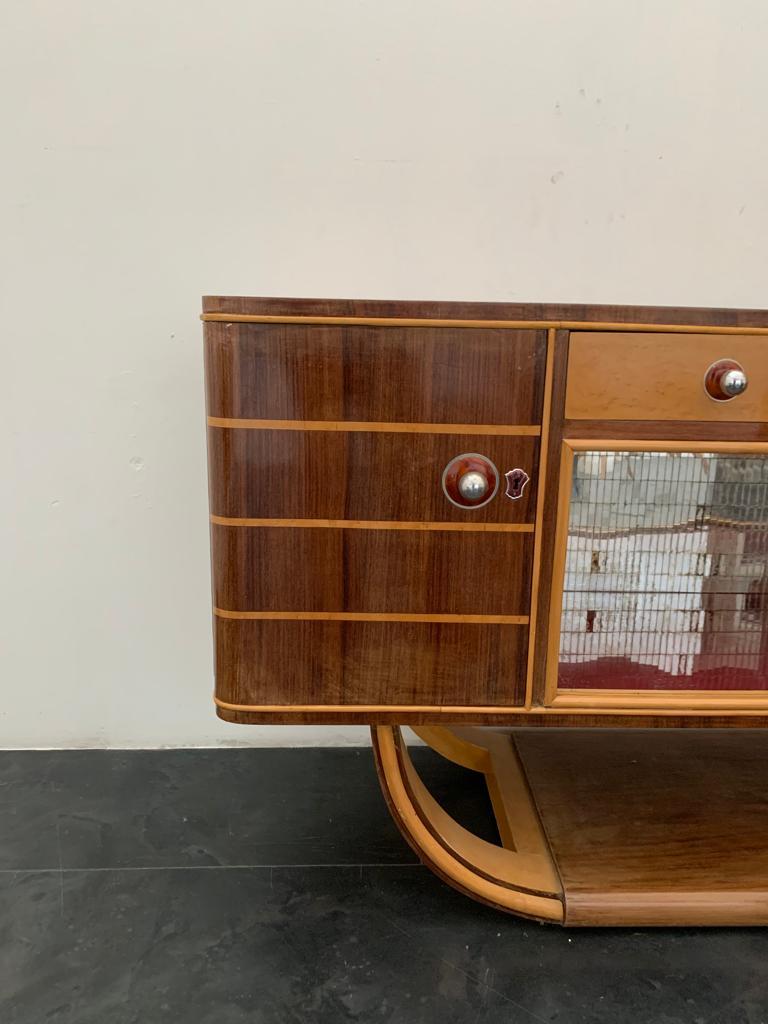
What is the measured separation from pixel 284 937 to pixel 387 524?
661mm

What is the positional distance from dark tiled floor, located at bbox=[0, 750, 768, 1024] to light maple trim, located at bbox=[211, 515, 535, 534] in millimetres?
640

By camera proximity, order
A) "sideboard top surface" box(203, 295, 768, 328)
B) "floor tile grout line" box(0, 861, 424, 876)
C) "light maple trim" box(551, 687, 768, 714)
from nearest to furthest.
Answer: "sideboard top surface" box(203, 295, 768, 328) → "light maple trim" box(551, 687, 768, 714) → "floor tile grout line" box(0, 861, 424, 876)

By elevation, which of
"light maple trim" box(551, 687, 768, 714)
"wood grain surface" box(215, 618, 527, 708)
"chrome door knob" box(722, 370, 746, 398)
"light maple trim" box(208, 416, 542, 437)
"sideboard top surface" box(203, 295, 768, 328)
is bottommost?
"light maple trim" box(551, 687, 768, 714)

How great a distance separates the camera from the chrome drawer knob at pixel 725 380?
99cm

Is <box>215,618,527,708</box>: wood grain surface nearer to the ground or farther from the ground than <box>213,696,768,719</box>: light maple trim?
farther from the ground

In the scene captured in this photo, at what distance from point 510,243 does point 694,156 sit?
408 millimetres

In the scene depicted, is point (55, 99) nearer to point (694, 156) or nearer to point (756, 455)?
point (694, 156)

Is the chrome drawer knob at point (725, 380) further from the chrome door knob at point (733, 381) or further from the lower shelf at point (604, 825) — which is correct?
the lower shelf at point (604, 825)

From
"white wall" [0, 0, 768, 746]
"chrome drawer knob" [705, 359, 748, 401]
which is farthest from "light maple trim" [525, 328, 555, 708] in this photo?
"white wall" [0, 0, 768, 746]

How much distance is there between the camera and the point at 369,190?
4.93 feet

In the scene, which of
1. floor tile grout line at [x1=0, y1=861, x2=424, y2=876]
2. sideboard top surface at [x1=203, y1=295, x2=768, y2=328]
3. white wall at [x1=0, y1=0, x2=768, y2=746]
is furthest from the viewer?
white wall at [x1=0, y1=0, x2=768, y2=746]

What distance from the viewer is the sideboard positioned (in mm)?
996

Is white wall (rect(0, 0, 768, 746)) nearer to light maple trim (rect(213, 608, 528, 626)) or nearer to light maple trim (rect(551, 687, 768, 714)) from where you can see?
light maple trim (rect(213, 608, 528, 626))

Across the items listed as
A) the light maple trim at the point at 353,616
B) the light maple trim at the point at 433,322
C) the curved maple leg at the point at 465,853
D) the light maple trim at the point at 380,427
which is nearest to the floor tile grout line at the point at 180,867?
the curved maple leg at the point at 465,853
